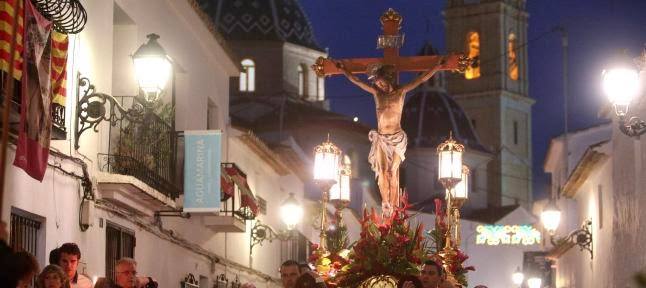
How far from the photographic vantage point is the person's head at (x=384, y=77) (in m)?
16.0

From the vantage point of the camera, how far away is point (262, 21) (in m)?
54.0

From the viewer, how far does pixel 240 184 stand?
961 inches

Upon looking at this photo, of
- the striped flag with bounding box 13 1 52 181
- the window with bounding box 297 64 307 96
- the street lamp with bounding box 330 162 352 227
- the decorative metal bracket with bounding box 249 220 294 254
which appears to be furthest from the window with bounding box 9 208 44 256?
the window with bounding box 297 64 307 96

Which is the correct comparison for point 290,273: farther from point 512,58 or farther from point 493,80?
point 512,58

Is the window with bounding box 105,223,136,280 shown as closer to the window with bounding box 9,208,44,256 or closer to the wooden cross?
the window with bounding box 9,208,44,256

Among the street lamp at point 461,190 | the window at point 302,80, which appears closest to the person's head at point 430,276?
the street lamp at point 461,190

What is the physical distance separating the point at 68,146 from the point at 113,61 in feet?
11.9

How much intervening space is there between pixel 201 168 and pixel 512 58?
7552 cm

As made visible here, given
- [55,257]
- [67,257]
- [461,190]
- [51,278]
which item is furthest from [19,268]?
[461,190]

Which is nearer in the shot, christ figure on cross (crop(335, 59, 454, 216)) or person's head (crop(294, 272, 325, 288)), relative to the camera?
person's head (crop(294, 272, 325, 288))

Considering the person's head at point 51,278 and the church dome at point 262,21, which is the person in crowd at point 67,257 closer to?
the person's head at point 51,278

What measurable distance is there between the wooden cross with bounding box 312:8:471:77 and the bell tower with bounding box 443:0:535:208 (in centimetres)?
7344

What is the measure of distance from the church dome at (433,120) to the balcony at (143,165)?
56.9 meters

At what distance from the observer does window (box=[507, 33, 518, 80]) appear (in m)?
93.1
